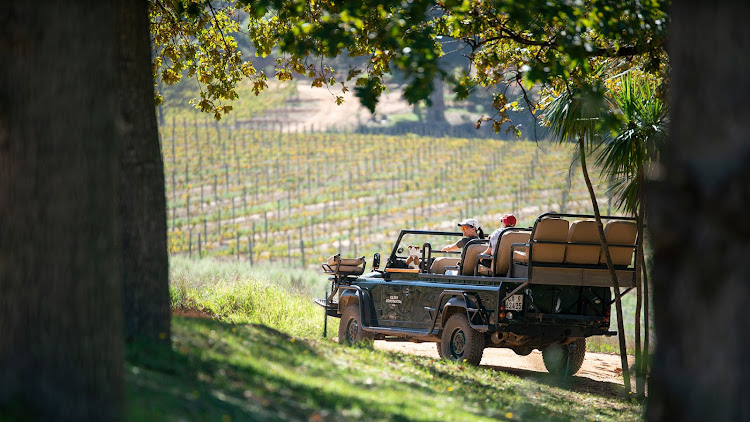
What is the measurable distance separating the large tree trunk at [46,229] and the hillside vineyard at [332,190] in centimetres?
2408

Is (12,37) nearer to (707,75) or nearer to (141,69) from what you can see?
(141,69)

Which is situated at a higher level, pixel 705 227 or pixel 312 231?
pixel 705 227

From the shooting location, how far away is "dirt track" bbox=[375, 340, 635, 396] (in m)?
11.5

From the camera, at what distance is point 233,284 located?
18.7 meters

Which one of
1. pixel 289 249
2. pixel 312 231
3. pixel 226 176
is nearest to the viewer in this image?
pixel 289 249

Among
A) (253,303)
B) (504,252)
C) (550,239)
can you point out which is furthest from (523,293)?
(253,303)

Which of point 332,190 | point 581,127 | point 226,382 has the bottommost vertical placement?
point 332,190

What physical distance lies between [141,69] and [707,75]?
4.61m

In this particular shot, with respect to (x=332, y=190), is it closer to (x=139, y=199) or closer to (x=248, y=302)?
(x=248, y=302)

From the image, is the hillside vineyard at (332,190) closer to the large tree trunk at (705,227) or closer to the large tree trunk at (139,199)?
the large tree trunk at (139,199)

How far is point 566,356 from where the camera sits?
11938 mm

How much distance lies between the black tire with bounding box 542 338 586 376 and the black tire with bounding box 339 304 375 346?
2.46 meters

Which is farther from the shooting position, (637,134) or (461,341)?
(461,341)

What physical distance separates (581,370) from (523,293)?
3.58 m
